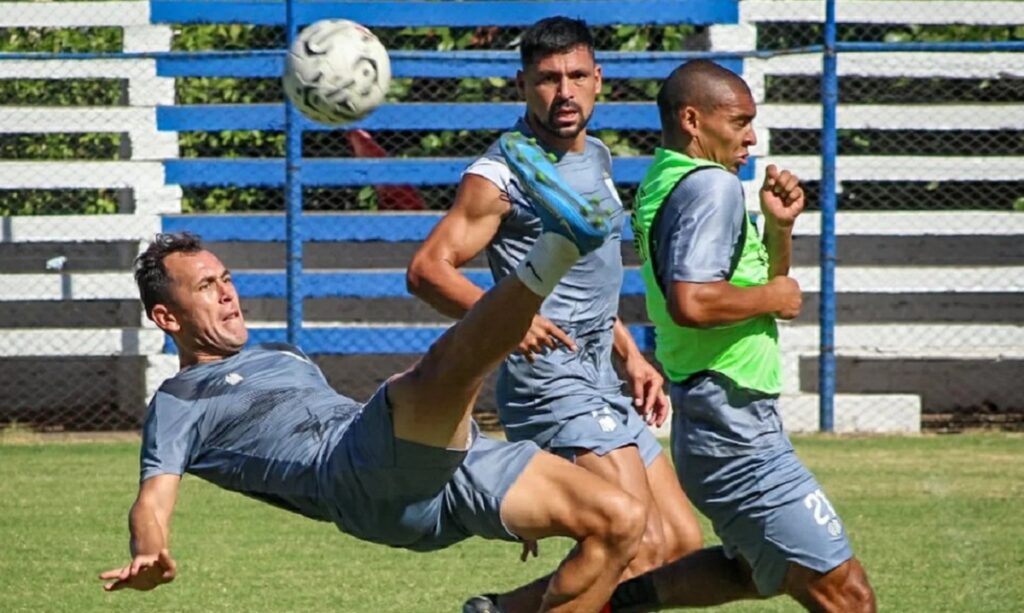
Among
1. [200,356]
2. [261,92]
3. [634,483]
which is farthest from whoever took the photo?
[261,92]

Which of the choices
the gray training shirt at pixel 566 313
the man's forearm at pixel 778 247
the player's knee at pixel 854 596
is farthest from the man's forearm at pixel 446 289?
the player's knee at pixel 854 596

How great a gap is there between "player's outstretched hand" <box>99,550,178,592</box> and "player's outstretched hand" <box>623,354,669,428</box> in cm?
220

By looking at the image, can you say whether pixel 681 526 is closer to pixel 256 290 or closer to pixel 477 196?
pixel 477 196

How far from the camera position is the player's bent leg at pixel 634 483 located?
579 cm

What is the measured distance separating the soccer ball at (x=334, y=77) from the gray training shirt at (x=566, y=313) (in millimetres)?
503

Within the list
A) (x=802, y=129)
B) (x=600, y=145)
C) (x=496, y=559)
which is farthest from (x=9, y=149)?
(x=600, y=145)

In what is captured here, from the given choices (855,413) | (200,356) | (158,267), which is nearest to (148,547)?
(200,356)

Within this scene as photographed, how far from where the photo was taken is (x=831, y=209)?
1234cm

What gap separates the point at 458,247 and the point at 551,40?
0.89 m

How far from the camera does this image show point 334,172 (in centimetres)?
1279

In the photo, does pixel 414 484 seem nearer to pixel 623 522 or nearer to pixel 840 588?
pixel 623 522

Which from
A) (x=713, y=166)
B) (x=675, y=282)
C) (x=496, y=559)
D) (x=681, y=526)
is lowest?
(x=496, y=559)

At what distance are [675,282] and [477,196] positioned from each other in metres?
1.24

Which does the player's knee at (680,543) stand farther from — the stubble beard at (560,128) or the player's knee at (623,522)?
the stubble beard at (560,128)
